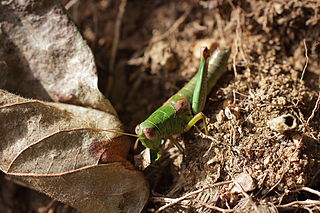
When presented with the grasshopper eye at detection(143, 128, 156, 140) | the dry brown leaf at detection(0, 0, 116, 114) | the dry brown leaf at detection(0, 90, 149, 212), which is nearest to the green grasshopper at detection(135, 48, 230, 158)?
the grasshopper eye at detection(143, 128, 156, 140)

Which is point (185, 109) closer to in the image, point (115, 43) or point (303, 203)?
point (303, 203)

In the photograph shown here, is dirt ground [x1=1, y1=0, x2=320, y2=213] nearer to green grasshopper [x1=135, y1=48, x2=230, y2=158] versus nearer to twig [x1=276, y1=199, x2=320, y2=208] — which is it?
twig [x1=276, y1=199, x2=320, y2=208]

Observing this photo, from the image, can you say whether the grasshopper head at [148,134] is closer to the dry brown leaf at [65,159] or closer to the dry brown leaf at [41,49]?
the dry brown leaf at [65,159]

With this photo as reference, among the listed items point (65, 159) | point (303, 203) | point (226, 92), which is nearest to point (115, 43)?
point (226, 92)

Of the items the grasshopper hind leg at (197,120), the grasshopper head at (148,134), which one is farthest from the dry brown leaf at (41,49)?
the grasshopper hind leg at (197,120)

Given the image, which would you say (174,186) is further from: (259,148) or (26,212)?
(26,212)

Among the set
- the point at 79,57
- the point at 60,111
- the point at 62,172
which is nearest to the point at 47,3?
the point at 79,57
